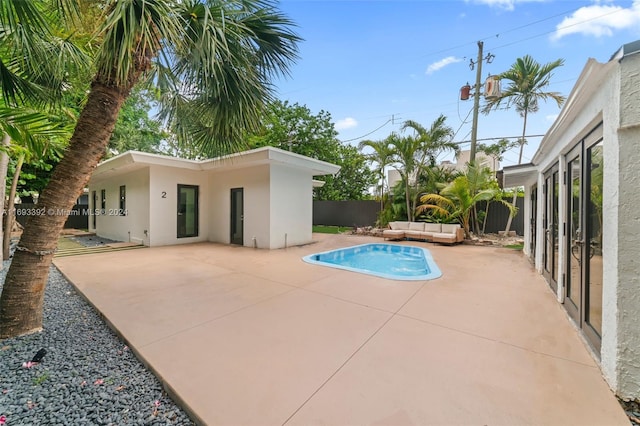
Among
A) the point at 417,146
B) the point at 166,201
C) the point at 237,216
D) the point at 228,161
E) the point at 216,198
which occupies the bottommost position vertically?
the point at 237,216

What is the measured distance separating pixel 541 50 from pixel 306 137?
40.1 feet

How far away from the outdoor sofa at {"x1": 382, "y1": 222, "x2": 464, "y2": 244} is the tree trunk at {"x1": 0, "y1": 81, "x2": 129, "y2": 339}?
392 inches

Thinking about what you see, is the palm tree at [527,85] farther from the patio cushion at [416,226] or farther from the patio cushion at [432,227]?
the patio cushion at [416,226]

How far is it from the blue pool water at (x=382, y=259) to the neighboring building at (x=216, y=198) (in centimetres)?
205

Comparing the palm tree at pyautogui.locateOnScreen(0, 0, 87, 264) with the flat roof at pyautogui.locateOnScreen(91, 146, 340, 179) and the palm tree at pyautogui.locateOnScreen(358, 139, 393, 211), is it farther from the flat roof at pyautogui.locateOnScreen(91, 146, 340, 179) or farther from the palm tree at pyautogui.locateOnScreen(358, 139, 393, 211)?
the palm tree at pyautogui.locateOnScreen(358, 139, 393, 211)

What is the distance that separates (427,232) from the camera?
11.0 m

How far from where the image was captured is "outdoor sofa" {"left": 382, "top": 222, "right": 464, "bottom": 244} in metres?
10.3

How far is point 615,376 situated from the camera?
206cm

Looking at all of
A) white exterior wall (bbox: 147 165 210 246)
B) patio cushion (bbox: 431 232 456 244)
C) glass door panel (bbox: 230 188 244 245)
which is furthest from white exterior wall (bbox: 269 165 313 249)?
patio cushion (bbox: 431 232 456 244)

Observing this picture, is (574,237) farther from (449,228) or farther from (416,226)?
(416,226)

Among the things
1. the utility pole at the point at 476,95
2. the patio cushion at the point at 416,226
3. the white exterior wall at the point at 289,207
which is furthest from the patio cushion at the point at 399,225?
the utility pole at the point at 476,95

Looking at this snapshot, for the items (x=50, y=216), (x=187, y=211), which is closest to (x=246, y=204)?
(x=187, y=211)

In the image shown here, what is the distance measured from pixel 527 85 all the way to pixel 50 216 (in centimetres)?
1703

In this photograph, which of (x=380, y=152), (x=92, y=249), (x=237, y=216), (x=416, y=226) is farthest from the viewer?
(x=380, y=152)
